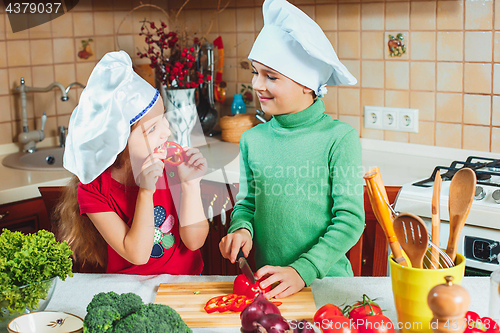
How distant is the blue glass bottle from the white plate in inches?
61.9

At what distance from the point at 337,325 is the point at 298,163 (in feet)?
1.48

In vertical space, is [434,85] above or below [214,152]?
above

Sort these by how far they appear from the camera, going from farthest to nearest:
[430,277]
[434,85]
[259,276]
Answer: [434,85]
[259,276]
[430,277]

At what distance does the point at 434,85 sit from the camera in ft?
5.81

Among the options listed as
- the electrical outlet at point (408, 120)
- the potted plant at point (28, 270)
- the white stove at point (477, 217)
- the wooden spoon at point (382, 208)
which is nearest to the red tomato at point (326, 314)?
the wooden spoon at point (382, 208)

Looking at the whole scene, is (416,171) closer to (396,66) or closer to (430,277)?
(396,66)

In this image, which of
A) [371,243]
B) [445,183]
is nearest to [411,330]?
[371,243]

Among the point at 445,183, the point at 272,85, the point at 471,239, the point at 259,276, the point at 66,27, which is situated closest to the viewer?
the point at 259,276

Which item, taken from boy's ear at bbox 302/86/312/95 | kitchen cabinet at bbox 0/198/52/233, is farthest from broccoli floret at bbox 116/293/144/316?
kitchen cabinet at bbox 0/198/52/233

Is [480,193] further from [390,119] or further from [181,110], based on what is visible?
[181,110]

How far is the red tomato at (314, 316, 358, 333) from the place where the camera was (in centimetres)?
63

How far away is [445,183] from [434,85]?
0.49 metres

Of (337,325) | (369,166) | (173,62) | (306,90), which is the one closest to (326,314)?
(337,325)

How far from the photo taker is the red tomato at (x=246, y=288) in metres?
0.83
